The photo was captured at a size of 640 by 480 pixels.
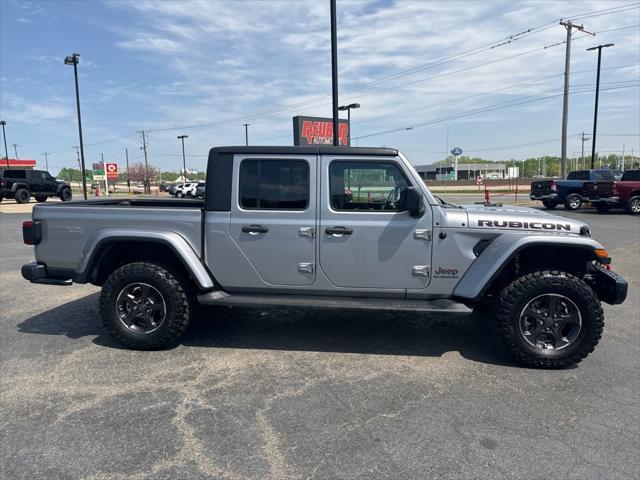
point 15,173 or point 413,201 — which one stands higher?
point 15,173

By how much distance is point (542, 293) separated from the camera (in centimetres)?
391

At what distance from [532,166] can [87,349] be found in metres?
171

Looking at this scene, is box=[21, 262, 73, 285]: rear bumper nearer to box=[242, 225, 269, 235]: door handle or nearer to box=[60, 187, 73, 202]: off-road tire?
box=[242, 225, 269, 235]: door handle

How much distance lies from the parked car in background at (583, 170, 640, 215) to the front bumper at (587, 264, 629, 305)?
16826 millimetres

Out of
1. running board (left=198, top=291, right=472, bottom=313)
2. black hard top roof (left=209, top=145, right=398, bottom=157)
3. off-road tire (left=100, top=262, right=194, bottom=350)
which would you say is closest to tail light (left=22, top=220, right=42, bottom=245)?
off-road tire (left=100, top=262, right=194, bottom=350)

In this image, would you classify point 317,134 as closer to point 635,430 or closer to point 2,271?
point 2,271

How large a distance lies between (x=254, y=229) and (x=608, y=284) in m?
3.23

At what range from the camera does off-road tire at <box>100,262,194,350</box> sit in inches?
167

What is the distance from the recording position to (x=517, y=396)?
3.48 metres

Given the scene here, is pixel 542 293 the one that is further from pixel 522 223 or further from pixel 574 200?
pixel 574 200

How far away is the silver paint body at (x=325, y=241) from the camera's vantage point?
4059 millimetres

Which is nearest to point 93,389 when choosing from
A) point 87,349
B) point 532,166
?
point 87,349

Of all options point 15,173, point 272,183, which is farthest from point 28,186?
point 272,183

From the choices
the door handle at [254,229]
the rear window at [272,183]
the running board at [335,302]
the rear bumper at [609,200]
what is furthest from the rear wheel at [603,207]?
the door handle at [254,229]
